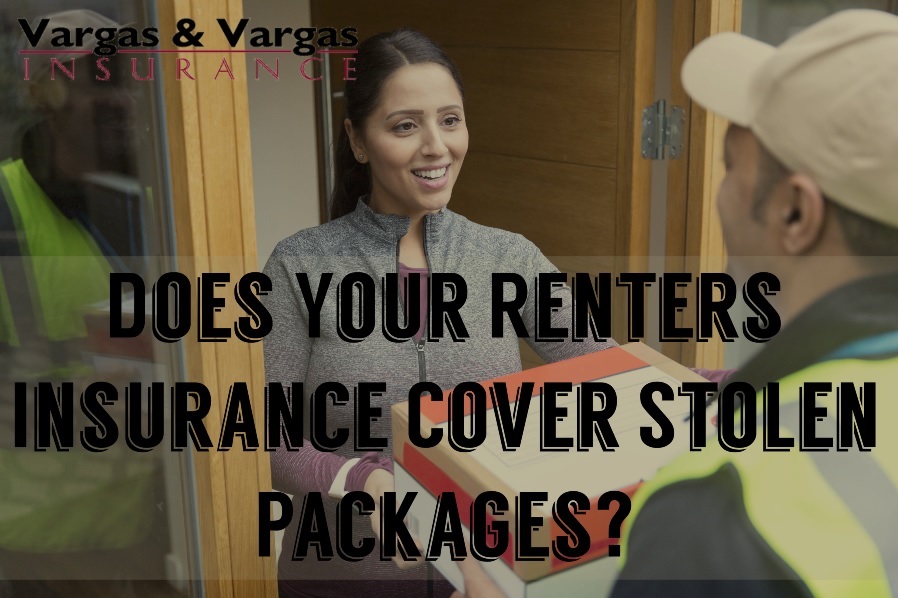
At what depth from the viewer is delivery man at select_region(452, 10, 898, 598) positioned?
0.58 metres

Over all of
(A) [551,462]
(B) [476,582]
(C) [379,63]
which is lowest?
(B) [476,582]

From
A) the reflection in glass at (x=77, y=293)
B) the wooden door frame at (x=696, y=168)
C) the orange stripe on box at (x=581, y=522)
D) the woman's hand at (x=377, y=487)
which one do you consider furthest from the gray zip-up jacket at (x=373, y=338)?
the wooden door frame at (x=696, y=168)

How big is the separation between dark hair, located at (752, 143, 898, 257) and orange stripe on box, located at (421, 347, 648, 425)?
426mm

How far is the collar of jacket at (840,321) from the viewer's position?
63cm

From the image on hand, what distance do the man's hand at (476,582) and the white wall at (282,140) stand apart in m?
1.56

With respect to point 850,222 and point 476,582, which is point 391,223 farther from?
point 850,222

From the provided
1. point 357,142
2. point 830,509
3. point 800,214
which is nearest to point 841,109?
point 800,214

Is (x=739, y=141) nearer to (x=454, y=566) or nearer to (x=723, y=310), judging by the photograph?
(x=454, y=566)

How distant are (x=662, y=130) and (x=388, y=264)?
2.50 feet

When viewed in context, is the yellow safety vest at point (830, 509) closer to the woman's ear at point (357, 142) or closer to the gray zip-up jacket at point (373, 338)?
the gray zip-up jacket at point (373, 338)

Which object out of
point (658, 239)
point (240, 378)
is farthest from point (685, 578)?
point (658, 239)

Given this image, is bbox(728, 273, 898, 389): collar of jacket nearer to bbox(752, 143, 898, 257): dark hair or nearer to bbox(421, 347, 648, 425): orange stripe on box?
bbox(752, 143, 898, 257): dark hair

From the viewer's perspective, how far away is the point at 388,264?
138 cm

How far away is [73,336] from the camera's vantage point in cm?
102
